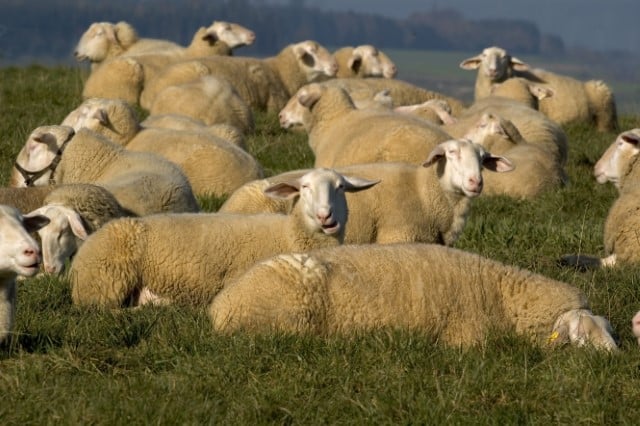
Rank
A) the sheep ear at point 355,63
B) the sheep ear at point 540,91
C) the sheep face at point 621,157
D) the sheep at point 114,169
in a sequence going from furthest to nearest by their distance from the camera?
1. the sheep ear at point 355,63
2. the sheep ear at point 540,91
3. the sheep face at point 621,157
4. the sheep at point 114,169

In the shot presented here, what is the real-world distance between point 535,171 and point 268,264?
6383 mm

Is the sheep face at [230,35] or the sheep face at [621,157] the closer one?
the sheep face at [621,157]

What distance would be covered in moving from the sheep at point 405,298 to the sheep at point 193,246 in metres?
1.18

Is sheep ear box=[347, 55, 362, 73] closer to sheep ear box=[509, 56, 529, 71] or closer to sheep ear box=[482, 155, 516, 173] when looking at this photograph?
sheep ear box=[509, 56, 529, 71]

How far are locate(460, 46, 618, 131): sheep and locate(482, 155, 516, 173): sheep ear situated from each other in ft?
26.4

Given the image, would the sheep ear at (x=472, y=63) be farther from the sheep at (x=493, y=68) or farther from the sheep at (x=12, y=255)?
the sheep at (x=12, y=255)

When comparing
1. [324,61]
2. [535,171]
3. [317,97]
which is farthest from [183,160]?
[324,61]

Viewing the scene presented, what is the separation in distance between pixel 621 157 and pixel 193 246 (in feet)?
15.5

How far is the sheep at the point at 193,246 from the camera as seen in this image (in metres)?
7.54

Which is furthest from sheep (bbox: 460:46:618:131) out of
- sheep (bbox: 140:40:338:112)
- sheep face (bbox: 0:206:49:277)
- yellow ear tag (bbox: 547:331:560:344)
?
sheep face (bbox: 0:206:49:277)

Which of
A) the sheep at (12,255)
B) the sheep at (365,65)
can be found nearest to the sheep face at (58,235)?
the sheep at (12,255)

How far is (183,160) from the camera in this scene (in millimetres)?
11609

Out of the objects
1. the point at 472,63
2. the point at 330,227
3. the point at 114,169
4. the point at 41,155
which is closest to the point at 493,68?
the point at 472,63

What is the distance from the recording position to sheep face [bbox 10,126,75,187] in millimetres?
11109
